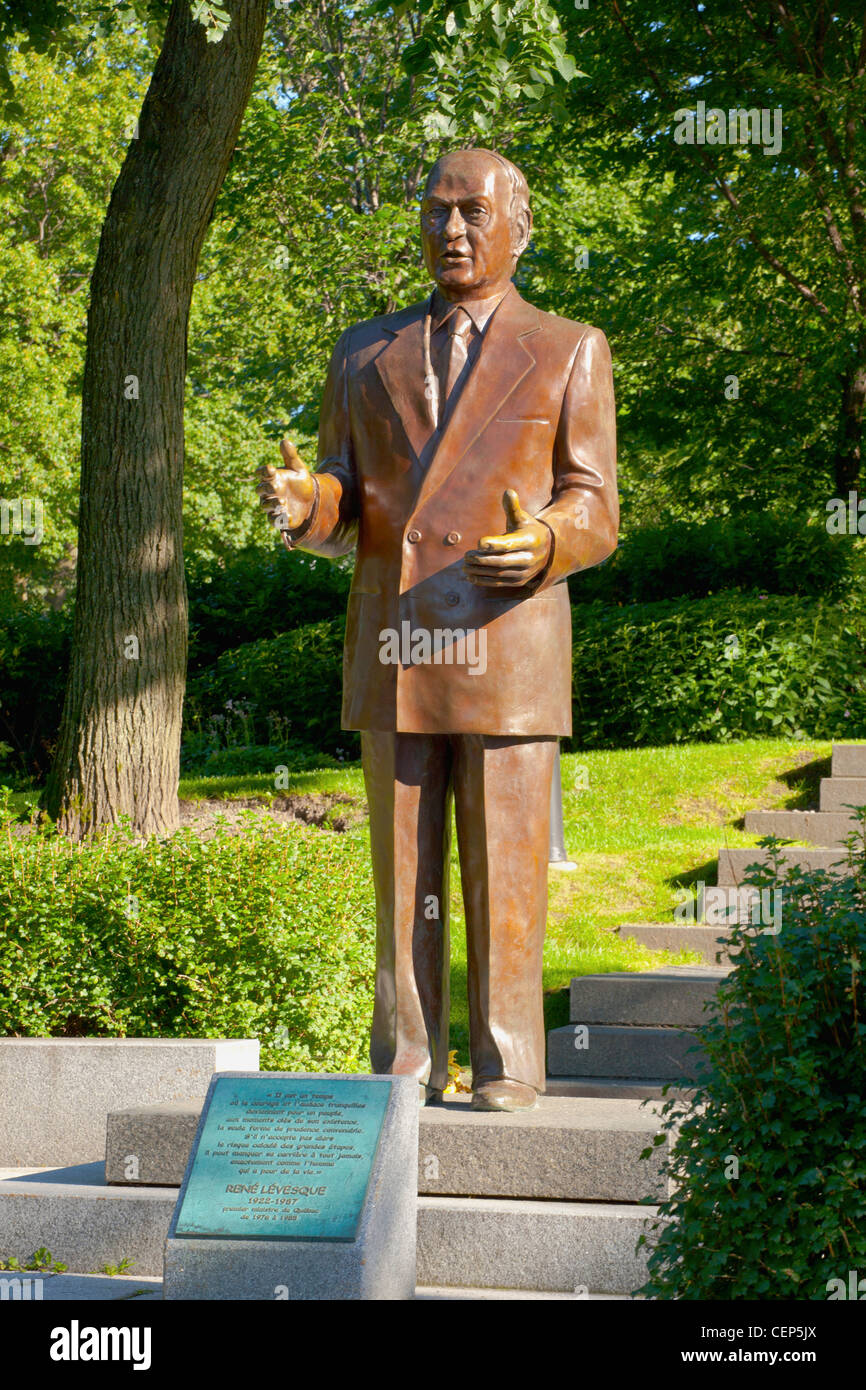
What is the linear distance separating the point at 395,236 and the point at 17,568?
1099 centimetres

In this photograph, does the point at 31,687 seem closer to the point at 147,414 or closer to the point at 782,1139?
the point at 147,414

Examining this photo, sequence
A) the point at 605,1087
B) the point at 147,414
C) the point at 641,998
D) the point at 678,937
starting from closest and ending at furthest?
1. the point at 605,1087
2. the point at 641,998
3. the point at 147,414
4. the point at 678,937

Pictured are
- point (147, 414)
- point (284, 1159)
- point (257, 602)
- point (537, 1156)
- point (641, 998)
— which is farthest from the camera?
point (257, 602)

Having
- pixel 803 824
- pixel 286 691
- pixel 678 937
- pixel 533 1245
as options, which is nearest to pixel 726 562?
pixel 286 691

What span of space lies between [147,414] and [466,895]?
5121 mm

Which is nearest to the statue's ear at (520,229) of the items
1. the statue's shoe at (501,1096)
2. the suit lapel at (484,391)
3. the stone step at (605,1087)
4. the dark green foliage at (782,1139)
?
the suit lapel at (484,391)

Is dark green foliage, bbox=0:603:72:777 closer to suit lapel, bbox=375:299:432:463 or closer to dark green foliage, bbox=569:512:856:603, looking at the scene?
dark green foliage, bbox=569:512:856:603

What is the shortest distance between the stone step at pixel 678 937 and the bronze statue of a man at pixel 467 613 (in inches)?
175

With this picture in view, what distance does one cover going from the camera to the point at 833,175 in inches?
549

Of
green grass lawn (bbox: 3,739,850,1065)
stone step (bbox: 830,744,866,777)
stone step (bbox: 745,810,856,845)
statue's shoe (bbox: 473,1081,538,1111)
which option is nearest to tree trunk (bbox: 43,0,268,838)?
green grass lawn (bbox: 3,739,850,1065)

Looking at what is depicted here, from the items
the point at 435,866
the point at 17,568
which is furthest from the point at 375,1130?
the point at 17,568

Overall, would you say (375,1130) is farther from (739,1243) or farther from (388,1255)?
(739,1243)

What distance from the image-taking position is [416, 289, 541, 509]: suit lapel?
4996 mm

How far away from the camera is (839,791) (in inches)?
431
